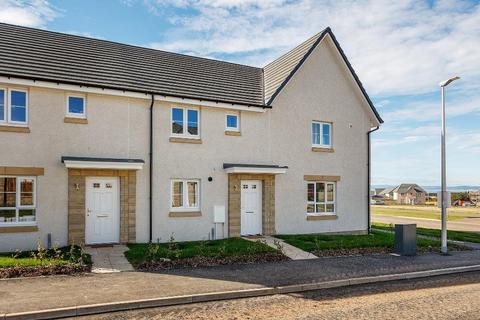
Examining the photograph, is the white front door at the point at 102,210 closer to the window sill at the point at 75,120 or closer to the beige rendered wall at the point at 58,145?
the beige rendered wall at the point at 58,145

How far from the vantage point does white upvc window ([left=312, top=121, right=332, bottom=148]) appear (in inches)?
725

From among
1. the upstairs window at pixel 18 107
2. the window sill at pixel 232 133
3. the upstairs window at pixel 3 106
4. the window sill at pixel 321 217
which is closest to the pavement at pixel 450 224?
the window sill at pixel 321 217

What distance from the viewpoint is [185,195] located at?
15.5m

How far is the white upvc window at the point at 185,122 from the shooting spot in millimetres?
15445

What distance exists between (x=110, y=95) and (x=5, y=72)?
3.29 meters

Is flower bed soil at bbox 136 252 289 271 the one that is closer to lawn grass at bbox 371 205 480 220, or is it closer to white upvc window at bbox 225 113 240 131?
white upvc window at bbox 225 113 240 131

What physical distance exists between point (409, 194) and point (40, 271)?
79.7 m

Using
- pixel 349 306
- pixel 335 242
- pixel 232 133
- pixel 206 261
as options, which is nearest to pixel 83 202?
pixel 206 261

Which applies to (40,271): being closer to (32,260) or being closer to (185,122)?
(32,260)

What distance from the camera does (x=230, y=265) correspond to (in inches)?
448

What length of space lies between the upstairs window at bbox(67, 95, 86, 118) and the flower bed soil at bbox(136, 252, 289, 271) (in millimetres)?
6154

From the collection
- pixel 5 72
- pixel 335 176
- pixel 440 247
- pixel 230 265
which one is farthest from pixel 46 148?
pixel 440 247

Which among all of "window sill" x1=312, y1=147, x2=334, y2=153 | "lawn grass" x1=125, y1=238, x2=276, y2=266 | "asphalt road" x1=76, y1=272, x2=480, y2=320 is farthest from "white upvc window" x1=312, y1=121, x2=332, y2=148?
"asphalt road" x1=76, y1=272, x2=480, y2=320

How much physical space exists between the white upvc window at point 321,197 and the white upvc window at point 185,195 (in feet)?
17.5
